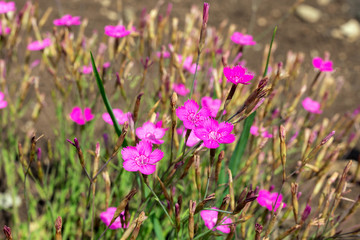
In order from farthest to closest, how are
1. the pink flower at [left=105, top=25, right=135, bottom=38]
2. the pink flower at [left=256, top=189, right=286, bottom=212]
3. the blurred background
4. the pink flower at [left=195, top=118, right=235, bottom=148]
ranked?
the blurred background < the pink flower at [left=105, top=25, right=135, bottom=38] < the pink flower at [left=256, top=189, right=286, bottom=212] < the pink flower at [left=195, top=118, right=235, bottom=148]

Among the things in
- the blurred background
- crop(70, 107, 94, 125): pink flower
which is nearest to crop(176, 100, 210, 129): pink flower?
crop(70, 107, 94, 125): pink flower

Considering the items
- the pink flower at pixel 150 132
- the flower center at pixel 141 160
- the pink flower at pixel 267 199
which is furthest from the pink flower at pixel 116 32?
the pink flower at pixel 267 199

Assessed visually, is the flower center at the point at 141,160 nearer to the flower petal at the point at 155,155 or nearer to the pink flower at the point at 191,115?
the flower petal at the point at 155,155

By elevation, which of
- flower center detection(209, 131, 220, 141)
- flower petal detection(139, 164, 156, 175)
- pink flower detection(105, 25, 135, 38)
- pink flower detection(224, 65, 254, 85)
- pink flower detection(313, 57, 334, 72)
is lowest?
flower petal detection(139, 164, 156, 175)

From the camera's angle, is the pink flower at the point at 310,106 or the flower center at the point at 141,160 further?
the pink flower at the point at 310,106

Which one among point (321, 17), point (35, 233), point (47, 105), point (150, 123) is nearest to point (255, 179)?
point (150, 123)

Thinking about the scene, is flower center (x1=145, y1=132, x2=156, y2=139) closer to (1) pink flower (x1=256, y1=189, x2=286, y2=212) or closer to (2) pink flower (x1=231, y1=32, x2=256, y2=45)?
(1) pink flower (x1=256, y1=189, x2=286, y2=212)
